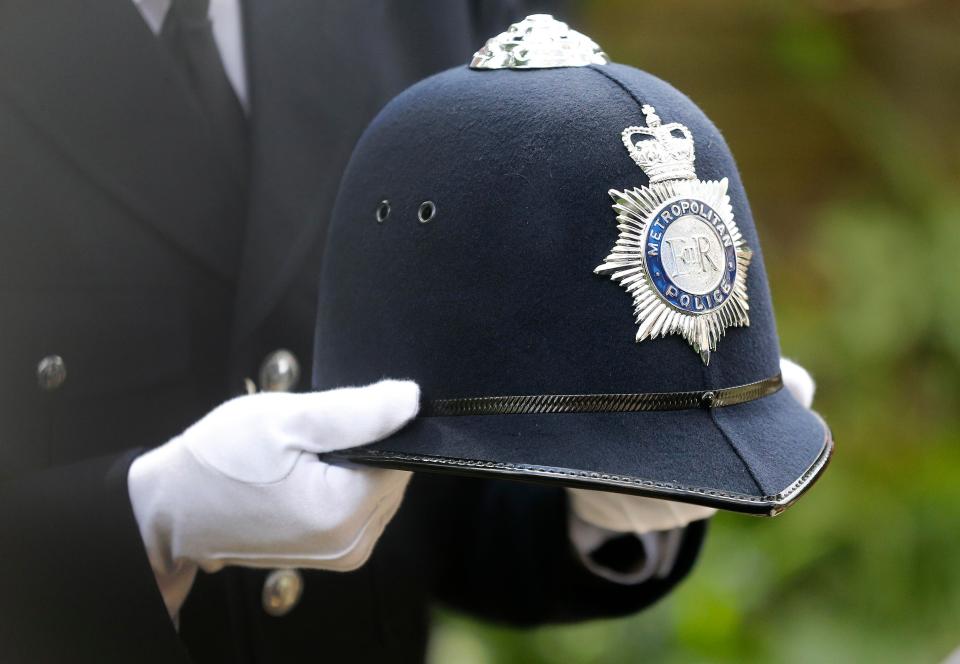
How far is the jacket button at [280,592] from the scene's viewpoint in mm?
1150

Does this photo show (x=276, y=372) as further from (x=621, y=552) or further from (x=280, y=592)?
(x=621, y=552)

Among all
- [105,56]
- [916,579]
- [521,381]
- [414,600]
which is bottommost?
[916,579]

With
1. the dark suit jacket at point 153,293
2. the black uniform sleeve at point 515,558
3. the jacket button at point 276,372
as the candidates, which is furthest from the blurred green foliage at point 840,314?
the jacket button at point 276,372

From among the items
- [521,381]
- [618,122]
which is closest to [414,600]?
[521,381]

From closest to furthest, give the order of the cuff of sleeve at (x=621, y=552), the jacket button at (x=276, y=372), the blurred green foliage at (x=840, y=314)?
the jacket button at (x=276, y=372) < the cuff of sleeve at (x=621, y=552) < the blurred green foliage at (x=840, y=314)

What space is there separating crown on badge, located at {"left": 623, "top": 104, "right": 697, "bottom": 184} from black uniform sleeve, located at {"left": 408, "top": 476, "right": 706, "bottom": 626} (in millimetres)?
537

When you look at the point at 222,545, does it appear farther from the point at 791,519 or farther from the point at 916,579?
the point at 916,579

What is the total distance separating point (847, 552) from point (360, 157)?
190cm

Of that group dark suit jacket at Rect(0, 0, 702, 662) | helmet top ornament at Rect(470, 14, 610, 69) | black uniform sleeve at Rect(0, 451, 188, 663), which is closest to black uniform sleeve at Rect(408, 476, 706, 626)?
dark suit jacket at Rect(0, 0, 702, 662)

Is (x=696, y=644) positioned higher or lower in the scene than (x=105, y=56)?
lower

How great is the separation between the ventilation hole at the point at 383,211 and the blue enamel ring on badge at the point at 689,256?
0.25 meters

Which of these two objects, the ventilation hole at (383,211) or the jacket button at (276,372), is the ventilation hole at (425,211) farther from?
the jacket button at (276,372)

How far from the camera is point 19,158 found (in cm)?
101

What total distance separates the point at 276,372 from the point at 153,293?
0.16m
